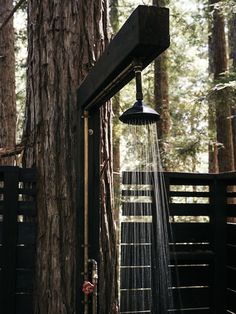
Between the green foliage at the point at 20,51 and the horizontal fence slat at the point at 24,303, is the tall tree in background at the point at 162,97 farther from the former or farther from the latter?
the horizontal fence slat at the point at 24,303

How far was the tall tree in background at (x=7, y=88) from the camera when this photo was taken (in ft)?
22.8

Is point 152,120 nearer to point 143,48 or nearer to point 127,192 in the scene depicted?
point 143,48

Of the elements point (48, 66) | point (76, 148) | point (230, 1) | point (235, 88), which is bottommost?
point (76, 148)

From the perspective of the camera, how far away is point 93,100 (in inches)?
89.4

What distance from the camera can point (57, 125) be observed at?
259 cm

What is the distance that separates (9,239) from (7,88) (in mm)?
4634

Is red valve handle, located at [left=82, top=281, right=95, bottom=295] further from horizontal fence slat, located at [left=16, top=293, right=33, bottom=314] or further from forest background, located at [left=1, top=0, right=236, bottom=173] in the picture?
forest background, located at [left=1, top=0, right=236, bottom=173]

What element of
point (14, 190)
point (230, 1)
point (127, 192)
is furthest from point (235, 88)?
point (14, 190)

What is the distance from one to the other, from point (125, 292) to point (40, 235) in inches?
46.6

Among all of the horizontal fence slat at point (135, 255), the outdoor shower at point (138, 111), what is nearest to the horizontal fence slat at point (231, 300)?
the horizontal fence slat at point (135, 255)

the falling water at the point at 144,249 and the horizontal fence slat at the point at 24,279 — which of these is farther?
the falling water at the point at 144,249

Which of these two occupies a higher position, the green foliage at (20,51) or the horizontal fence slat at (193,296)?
the green foliage at (20,51)

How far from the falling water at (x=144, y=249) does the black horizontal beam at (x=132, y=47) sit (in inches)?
57.0

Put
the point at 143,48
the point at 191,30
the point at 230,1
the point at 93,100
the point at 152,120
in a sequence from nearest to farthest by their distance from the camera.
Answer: the point at 143,48, the point at 152,120, the point at 93,100, the point at 230,1, the point at 191,30
